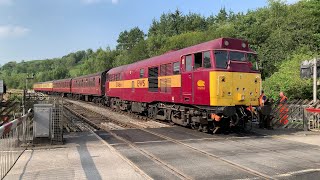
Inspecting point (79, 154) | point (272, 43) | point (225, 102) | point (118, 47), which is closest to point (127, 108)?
point (225, 102)

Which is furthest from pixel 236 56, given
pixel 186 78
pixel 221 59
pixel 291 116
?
pixel 291 116

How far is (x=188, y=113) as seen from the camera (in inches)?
600

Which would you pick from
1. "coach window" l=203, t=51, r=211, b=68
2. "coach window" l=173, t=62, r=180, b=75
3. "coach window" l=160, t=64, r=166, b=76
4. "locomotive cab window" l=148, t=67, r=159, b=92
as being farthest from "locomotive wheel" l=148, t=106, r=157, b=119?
"coach window" l=203, t=51, r=211, b=68

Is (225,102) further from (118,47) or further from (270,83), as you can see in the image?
(118,47)

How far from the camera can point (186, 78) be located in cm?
1496

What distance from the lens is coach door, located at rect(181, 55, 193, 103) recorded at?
14.6 meters

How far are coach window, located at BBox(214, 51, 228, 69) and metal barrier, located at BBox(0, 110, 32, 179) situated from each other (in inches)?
277

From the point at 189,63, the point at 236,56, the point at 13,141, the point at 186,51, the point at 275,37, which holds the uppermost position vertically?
the point at 275,37

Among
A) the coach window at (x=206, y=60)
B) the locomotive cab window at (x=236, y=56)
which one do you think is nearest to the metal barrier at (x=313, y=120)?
the locomotive cab window at (x=236, y=56)

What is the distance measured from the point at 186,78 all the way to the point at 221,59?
1.97 metres

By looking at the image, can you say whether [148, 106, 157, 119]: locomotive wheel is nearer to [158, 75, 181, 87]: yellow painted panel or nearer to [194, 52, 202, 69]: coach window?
[158, 75, 181, 87]: yellow painted panel

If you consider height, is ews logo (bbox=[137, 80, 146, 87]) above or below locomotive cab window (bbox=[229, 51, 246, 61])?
below

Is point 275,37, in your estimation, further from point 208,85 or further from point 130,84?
point 208,85

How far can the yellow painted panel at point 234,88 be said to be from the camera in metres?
13.3
